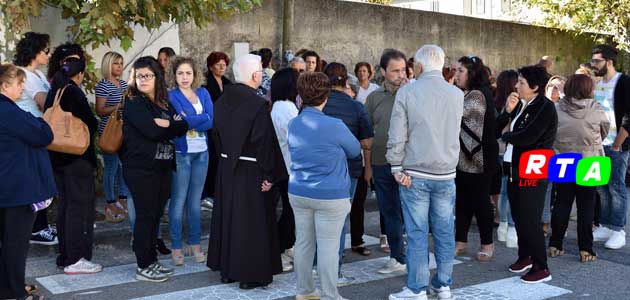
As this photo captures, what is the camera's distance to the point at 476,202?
670 centimetres

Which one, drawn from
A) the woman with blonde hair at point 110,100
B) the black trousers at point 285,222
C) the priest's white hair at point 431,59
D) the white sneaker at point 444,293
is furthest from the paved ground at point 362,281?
the priest's white hair at point 431,59

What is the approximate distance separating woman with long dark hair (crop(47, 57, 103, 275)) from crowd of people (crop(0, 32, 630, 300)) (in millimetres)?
12

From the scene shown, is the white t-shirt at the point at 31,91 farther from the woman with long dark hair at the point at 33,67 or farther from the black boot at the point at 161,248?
the black boot at the point at 161,248

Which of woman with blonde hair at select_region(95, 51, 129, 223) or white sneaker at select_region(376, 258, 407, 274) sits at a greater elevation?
woman with blonde hair at select_region(95, 51, 129, 223)

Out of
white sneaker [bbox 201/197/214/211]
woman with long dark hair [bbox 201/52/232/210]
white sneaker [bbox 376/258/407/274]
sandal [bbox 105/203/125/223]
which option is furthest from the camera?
white sneaker [bbox 201/197/214/211]

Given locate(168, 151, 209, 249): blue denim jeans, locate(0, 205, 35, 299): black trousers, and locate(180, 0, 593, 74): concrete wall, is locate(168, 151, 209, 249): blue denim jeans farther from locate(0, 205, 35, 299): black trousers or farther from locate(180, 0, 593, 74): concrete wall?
locate(180, 0, 593, 74): concrete wall

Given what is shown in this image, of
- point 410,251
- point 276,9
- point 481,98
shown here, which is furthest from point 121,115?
point 276,9

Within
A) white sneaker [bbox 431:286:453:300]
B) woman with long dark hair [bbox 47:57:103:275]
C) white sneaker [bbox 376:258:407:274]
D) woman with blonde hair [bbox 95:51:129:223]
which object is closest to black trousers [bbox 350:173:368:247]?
white sneaker [bbox 376:258:407:274]

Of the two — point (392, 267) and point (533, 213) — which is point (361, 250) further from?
point (533, 213)

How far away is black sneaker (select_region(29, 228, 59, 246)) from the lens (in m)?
6.99

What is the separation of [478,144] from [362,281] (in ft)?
5.43

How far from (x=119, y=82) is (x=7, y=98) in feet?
9.75

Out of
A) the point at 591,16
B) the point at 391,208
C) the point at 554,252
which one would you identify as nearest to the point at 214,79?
the point at 391,208

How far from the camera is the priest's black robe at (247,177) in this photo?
5625mm
